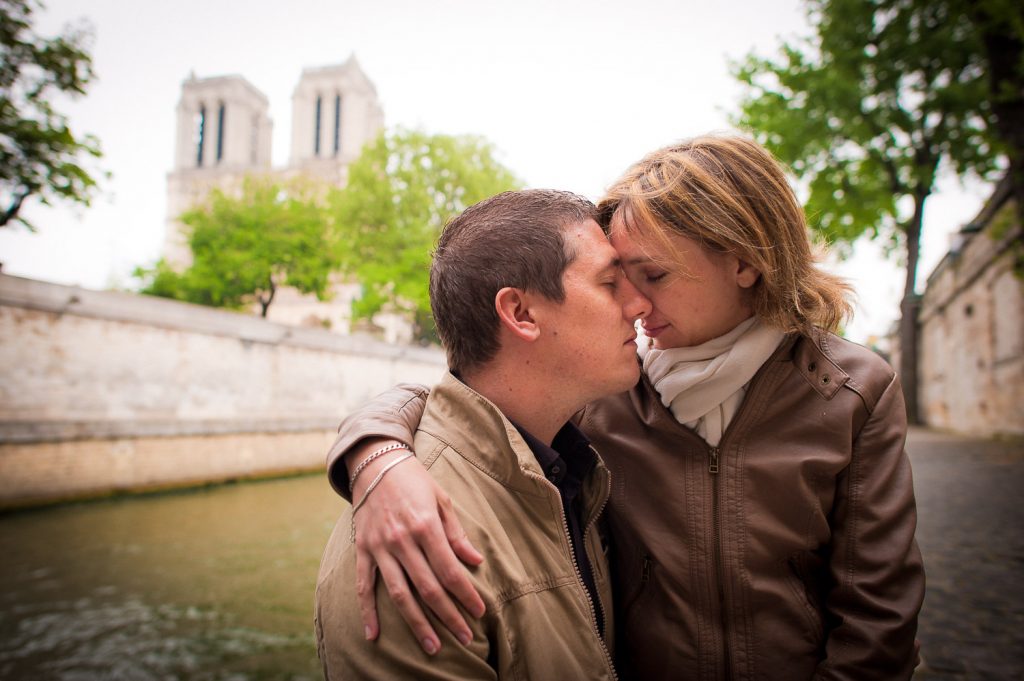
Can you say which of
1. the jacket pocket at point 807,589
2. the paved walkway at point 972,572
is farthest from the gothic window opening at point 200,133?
the jacket pocket at point 807,589

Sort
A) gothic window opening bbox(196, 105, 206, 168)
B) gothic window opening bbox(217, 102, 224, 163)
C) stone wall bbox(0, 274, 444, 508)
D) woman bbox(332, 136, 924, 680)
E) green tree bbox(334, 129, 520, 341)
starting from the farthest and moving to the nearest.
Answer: gothic window opening bbox(196, 105, 206, 168), gothic window opening bbox(217, 102, 224, 163), green tree bbox(334, 129, 520, 341), stone wall bbox(0, 274, 444, 508), woman bbox(332, 136, 924, 680)

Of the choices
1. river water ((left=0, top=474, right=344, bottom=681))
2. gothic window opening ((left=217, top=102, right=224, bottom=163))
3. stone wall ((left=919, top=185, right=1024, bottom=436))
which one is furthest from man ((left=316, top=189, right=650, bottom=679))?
gothic window opening ((left=217, top=102, right=224, bottom=163))

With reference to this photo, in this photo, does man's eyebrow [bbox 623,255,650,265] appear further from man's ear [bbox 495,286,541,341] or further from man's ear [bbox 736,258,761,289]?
man's ear [bbox 495,286,541,341]

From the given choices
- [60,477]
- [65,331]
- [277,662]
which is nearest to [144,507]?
[60,477]

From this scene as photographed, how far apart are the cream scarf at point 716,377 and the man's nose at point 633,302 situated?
19 centimetres

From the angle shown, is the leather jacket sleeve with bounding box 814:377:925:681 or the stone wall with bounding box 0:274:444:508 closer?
the leather jacket sleeve with bounding box 814:377:925:681

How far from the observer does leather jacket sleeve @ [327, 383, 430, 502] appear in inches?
65.6

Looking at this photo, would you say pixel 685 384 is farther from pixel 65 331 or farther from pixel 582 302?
pixel 65 331

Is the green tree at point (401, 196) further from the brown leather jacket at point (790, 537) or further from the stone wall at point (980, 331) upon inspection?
the brown leather jacket at point (790, 537)

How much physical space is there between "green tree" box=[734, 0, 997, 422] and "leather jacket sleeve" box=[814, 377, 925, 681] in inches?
502

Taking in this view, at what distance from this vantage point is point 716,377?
5.92 ft

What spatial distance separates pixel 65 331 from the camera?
1184 centimetres

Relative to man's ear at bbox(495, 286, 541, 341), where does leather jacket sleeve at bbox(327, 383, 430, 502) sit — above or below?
below

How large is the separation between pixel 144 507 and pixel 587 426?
1214cm
